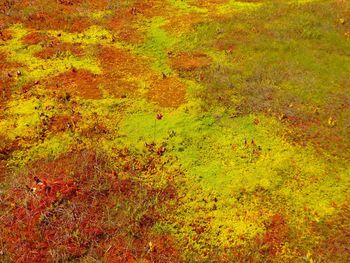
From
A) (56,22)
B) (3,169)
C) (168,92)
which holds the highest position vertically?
(56,22)

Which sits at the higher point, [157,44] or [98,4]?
[98,4]

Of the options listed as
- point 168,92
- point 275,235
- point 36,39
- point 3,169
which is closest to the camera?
point 275,235

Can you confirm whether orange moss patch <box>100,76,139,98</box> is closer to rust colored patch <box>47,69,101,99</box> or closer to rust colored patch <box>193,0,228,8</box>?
rust colored patch <box>47,69,101,99</box>

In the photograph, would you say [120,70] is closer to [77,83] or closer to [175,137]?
[77,83]

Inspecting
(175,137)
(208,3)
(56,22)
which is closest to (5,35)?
(56,22)

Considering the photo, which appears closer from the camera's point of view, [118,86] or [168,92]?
[168,92]

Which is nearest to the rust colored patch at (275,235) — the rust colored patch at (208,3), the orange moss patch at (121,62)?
the orange moss patch at (121,62)

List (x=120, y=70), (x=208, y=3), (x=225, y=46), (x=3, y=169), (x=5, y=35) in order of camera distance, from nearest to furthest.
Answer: (x=3, y=169)
(x=120, y=70)
(x=225, y=46)
(x=5, y=35)
(x=208, y=3)

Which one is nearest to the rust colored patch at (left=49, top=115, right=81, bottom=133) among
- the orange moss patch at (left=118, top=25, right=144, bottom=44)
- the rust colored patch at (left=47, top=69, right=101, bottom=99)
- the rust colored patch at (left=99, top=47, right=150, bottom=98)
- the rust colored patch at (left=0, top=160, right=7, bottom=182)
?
the rust colored patch at (left=47, top=69, right=101, bottom=99)

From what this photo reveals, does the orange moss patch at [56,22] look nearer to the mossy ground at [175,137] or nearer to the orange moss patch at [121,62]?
the mossy ground at [175,137]
